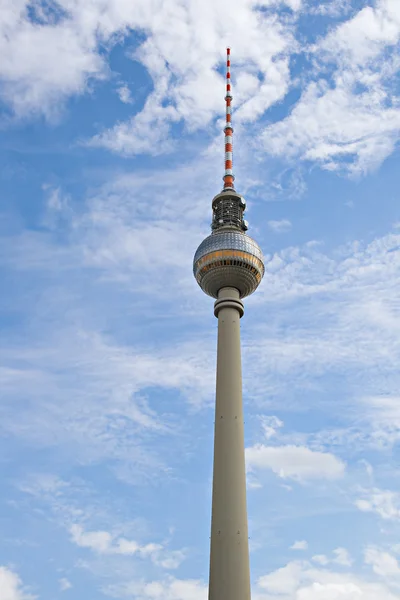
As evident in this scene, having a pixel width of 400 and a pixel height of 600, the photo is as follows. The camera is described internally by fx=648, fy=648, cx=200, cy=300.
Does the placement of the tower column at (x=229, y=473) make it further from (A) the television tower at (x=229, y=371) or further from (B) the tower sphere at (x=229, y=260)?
(B) the tower sphere at (x=229, y=260)

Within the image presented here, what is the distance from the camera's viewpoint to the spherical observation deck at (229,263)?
91875mm

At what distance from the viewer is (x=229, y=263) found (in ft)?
301

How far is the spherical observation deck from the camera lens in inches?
3617

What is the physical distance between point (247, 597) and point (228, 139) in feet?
225

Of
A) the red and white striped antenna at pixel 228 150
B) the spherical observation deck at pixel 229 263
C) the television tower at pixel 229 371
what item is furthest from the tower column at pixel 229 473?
the red and white striped antenna at pixel 228 150

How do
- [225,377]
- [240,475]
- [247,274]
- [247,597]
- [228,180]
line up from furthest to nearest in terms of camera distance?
[228,180] < [247,274] < [225,377] < [240,475] < [247,597]

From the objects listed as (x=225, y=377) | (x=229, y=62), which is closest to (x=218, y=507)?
(x=225, y=377)

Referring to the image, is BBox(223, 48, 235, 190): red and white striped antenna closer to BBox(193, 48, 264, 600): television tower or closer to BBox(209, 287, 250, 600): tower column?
BBox(193, 48, 264, 600): television tower

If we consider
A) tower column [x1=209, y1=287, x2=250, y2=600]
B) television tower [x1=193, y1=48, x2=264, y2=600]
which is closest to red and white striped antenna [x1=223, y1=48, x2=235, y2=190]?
television tower [x1=193, y1=48, x2=264, y2=600]

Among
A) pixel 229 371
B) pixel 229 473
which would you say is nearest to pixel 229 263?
pixel 229 371

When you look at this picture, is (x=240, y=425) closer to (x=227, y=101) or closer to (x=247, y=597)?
(x=247, y=597)

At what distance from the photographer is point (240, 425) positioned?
3204 inches

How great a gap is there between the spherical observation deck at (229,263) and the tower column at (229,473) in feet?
7.99

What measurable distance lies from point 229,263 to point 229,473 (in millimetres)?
29646
